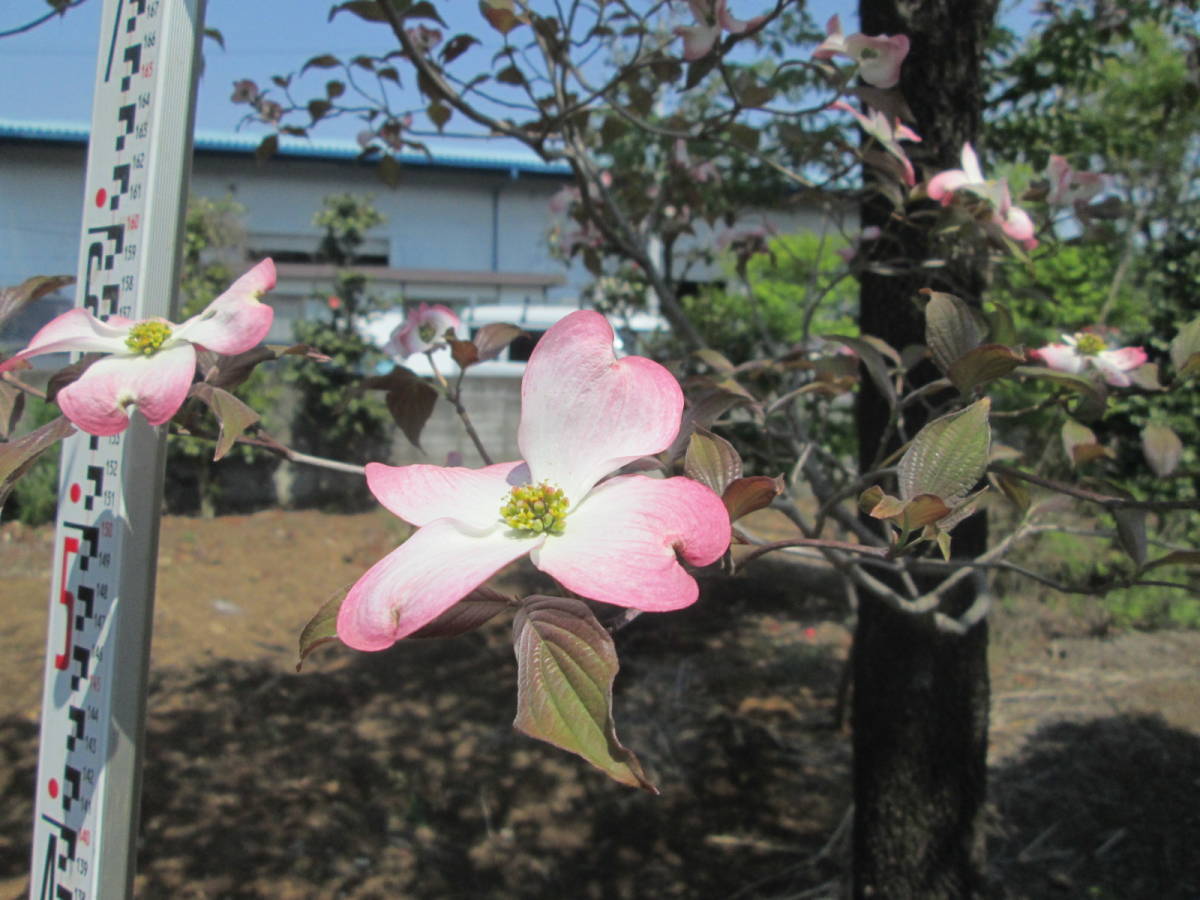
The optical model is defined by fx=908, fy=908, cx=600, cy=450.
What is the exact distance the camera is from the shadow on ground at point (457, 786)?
1684 millimetres

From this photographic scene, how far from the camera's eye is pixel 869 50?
83 centimetres

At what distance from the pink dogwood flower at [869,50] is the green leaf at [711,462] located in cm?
59

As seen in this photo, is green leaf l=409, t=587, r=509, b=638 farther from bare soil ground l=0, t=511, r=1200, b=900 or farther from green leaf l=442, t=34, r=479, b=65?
bare soil ground l=0, t=511, r=1200, b=900

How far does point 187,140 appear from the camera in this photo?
641 mm

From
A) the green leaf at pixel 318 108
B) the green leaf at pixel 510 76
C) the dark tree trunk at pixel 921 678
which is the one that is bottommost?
the dark tree trunk at pixel 921 678

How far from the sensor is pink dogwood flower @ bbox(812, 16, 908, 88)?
2.69 ft

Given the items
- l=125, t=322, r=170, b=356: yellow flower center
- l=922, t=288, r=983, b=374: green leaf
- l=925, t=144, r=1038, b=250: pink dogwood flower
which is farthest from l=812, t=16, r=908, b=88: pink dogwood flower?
l=125, t=322, r=170, b=356: yellow flower center

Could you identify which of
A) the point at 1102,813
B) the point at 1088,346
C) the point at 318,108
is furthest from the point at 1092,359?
the point at 1102,813

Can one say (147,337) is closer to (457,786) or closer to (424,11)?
(424,11)

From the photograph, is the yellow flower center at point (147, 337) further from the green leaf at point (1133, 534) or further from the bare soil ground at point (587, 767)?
the bare soil ground at point (587, 767)

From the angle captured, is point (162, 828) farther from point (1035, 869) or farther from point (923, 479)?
point (923, 479)

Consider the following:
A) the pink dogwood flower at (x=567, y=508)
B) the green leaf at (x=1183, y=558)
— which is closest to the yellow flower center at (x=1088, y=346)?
the green leaf at (x=1183, y=558)

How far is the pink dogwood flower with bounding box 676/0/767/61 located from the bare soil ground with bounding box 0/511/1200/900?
1.42m

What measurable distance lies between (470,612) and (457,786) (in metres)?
1.83
